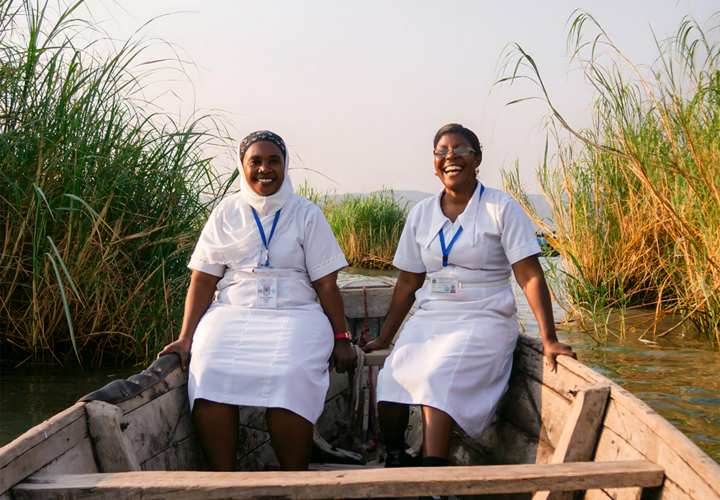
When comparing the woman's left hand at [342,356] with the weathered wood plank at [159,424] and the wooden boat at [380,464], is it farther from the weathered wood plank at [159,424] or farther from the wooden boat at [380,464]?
the weathered wood plank at [159,424]

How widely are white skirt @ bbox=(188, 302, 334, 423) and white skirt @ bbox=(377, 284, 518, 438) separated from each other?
0.33 meters

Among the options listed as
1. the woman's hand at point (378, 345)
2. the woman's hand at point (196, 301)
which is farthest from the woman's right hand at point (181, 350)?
the woman's hand at point (378, 345)

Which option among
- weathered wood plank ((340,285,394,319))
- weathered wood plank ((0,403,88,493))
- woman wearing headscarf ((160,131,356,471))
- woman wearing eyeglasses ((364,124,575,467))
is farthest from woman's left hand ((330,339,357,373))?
weathered wood plank ((340,285,394,319))

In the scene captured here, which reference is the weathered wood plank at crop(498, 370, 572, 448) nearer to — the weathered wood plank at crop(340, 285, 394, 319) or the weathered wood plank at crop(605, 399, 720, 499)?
the weathered wood plank at crop(605, 399, 720, 499)

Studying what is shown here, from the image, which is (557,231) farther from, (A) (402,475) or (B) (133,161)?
(A) (402,475)

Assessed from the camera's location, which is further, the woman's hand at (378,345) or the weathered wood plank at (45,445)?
the woman's hand at (378,345)

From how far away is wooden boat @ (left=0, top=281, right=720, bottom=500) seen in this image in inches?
56.6

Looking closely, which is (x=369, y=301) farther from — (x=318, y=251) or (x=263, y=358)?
(x=263, y=358)

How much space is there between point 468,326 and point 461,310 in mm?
95

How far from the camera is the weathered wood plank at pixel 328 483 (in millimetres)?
1417

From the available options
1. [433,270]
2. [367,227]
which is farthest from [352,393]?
[367,227]

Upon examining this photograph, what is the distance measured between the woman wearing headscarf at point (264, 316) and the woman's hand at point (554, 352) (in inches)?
34.6

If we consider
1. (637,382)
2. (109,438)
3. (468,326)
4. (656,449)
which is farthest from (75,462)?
(637,382)

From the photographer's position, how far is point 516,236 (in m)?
2.46
